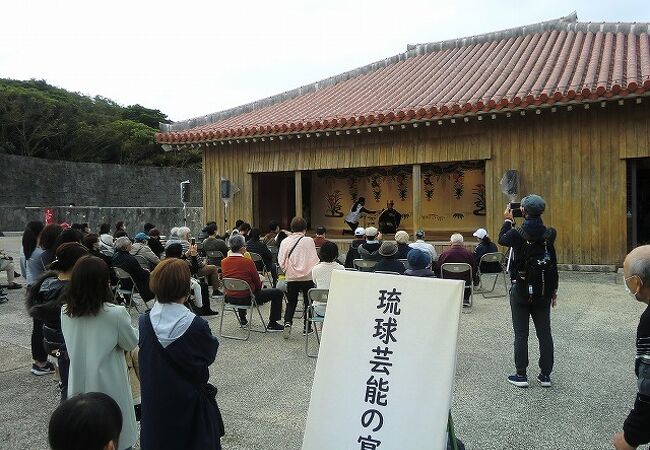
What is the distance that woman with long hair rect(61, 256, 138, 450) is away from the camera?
263 cm

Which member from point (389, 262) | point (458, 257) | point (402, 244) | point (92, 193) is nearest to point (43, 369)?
point (389, 262)

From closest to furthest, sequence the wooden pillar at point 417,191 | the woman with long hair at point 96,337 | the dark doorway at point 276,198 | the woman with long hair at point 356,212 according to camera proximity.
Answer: the woman with long hair at point 96,337 < the wooden pillar at point 417,191 < the woman with long hair at point 356,212 < the dark doorway at point 276,198

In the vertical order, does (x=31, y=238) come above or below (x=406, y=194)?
below

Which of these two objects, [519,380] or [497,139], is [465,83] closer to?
[497,139]

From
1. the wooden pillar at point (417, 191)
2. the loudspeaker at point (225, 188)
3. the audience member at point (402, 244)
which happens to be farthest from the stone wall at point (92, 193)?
the audience member at point (402, 244)

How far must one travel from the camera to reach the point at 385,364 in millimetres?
2543

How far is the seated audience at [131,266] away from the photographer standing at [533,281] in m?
4.48

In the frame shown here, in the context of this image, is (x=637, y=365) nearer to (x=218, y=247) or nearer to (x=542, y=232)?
(x=542, y=232)

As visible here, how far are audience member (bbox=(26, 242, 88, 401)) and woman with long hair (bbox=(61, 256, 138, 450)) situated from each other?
0.58 metres

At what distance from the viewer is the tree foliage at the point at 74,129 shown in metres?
30.7

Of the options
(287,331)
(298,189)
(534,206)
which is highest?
(298,189)

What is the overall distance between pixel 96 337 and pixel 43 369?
2.60m

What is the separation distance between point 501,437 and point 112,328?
8.08ft

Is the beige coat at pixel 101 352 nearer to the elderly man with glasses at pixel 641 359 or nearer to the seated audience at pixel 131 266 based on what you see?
the elderly man with glasses at pixel 641 359
